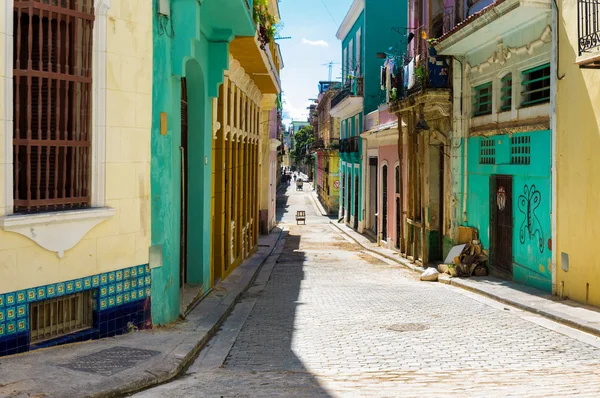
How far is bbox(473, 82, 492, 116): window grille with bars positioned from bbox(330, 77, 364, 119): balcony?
52.4 feet

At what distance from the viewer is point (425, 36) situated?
1741cm

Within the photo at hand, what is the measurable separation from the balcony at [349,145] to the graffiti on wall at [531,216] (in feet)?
65.5

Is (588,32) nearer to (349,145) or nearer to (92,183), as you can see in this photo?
(92,183)

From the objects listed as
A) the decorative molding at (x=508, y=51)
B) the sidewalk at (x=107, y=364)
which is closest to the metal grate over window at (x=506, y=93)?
the decorative molding at (x=508, y=51)

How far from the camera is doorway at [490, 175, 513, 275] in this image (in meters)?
13.6

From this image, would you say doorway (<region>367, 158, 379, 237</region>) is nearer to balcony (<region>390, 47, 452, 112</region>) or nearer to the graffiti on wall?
balcony (<region>390, 47, 452, 112</region>)

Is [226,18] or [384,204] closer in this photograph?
[226,18]

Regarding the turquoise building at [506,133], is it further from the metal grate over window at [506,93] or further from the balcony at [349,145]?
the balcony at [349,145]

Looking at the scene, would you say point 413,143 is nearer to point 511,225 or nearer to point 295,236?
point 511,225

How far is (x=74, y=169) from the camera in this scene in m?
7.14

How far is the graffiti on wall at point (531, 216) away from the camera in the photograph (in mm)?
12031

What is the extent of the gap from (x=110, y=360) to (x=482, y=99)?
A: 1118 cm

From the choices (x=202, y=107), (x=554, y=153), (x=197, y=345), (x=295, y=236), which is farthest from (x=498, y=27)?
(x=295, y=236)

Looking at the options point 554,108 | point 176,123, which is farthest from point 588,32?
point 176,123
